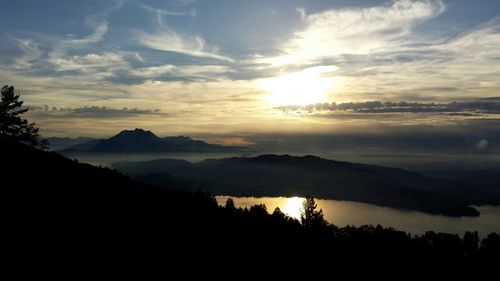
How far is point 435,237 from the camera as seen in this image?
124 meters

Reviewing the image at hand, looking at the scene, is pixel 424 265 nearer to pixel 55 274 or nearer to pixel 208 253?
pixel 208 253

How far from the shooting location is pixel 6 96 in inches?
3063

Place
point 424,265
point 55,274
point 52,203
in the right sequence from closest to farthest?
point 55,274 → point 52,203 → point 424,265

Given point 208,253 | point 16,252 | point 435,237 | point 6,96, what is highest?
point 6,96

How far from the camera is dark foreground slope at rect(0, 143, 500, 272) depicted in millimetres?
31984

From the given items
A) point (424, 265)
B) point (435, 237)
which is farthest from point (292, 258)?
point (435, 237)

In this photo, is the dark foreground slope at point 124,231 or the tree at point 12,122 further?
the tree at point 12,122

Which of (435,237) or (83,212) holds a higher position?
(83,212)

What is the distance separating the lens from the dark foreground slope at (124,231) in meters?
32.0

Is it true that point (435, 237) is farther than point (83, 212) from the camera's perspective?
Yes

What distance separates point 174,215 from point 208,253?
44.6ft

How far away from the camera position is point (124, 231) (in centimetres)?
3988

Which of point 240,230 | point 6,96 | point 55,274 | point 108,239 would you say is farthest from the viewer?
point 6,96

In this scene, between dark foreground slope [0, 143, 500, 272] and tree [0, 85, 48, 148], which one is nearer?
dark foreground slope [0, 143, 500, 272]
